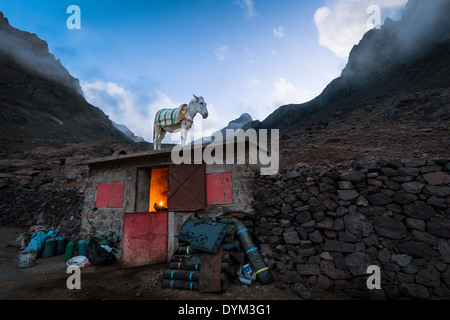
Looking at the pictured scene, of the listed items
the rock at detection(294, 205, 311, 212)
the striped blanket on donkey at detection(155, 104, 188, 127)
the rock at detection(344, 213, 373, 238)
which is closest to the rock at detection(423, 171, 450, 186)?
the rock at detection(344, 213, 373, 238)

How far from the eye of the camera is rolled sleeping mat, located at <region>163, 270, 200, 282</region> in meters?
3.85

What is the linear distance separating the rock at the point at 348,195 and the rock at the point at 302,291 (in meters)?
1.99

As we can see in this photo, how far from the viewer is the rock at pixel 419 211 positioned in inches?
139

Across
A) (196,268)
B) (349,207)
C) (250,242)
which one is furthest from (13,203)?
(349,207)

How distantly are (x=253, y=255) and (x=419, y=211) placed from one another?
328 centimetres

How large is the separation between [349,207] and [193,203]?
3.89 meters

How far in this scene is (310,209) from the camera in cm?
436

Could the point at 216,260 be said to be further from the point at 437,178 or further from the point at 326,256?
the point at 437,178

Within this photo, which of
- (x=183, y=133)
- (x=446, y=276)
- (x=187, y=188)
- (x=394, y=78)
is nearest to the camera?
(x=446, y=276)

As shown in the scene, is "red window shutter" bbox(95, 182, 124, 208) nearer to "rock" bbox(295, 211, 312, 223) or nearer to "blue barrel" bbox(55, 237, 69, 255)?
"blue barrel" bbox(55, 237, 69, 255)

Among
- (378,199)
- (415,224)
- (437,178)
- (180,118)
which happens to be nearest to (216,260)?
(378,199)

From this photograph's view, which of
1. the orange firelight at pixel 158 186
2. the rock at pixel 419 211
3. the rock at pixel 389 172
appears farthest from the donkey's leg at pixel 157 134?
the rock at pixel 419 211

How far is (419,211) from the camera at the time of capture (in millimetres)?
3584

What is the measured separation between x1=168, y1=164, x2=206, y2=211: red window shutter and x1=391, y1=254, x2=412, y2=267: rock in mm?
4219
